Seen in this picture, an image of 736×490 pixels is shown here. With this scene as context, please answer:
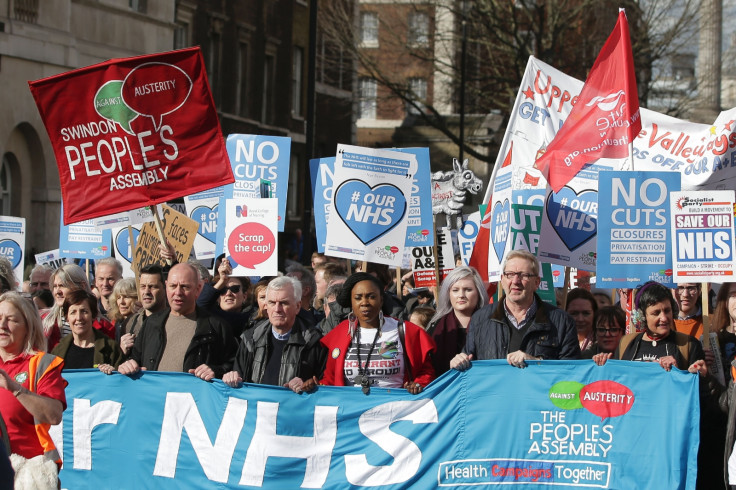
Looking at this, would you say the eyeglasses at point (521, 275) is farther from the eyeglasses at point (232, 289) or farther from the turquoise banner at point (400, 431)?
the eyeglasses at point (232, 289)

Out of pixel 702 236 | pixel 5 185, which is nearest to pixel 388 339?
pixel 702 236

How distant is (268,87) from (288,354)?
30.1 meters

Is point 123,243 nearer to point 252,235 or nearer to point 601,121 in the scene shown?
point 252,235

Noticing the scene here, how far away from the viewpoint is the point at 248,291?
1071cm

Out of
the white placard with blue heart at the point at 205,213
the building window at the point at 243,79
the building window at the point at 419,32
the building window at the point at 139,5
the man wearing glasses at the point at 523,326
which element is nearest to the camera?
the man wearing glasses at the point at 523,326

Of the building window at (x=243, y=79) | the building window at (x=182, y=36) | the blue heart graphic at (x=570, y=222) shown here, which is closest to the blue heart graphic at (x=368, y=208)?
the blue heart graphic at (x=570, y=222)

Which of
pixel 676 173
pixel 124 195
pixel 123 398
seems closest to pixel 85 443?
pixel 123 398

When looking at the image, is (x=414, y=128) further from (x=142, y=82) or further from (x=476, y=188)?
(x=142, y=82)

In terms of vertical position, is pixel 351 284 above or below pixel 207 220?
below

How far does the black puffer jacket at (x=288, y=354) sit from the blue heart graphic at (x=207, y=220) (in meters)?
5.03

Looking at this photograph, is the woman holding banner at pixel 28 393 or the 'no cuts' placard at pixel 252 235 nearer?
the woman holding banner at pixel 28 393

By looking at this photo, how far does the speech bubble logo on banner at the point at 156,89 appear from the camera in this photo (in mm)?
9484

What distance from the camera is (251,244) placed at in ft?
34.4

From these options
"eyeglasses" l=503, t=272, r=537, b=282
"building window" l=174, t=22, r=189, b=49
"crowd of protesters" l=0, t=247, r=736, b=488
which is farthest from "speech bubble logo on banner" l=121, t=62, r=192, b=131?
"building window" l=174, t=22, r=189, b=49
